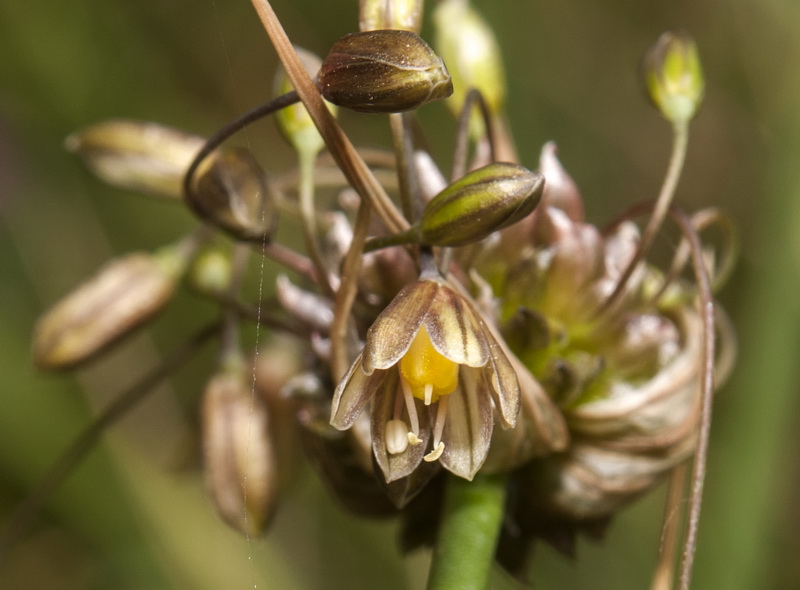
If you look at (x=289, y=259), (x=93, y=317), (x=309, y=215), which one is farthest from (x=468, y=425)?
(x=93, y=317)

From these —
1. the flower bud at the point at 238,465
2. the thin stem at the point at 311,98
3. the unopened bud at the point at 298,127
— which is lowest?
the flower bud at the point at 238,465

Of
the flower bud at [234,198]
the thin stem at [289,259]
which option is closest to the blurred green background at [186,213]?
the thin stem at [289,259]

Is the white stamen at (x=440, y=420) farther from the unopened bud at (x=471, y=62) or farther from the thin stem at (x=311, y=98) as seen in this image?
the unopened bud at (x=471, y=62)

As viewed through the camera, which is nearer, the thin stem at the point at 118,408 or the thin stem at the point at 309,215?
the thin stem at the point at 309,215

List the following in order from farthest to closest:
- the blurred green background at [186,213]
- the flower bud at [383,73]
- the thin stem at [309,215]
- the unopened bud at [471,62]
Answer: the blurred green background at [186,213] → the unopened bud at [471,62] → the thin stem at [309,215] → the flower bud at [383,73]

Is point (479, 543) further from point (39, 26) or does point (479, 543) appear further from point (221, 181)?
point (39, 26)

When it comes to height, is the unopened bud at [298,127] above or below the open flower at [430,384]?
above

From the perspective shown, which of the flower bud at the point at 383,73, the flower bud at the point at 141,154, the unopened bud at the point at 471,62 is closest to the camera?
the flower bud at the point at 383,73
